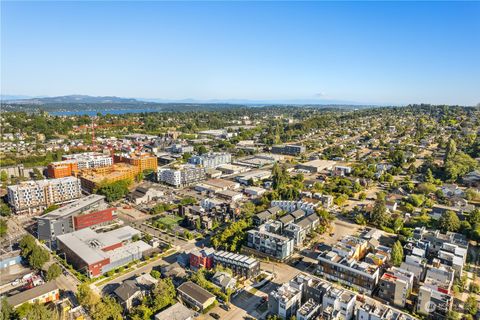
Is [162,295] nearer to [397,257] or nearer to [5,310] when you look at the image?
[5,310]

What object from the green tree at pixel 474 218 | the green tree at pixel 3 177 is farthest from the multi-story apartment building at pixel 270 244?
the green tree at pixel 3 177

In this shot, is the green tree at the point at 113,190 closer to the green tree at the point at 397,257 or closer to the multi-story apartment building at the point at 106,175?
the multi-story apartment building at the point at 106,175

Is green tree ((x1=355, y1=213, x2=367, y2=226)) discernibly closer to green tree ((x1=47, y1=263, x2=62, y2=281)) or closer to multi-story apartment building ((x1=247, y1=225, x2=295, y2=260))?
multi-story apartment building ((x1=247, y1=225, x2=295, y2=260))

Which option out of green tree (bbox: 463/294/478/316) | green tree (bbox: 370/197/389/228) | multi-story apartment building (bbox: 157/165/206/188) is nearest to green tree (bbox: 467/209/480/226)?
green tree (bbox: 370/197/389/228)

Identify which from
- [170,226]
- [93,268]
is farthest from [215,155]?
[93,268]

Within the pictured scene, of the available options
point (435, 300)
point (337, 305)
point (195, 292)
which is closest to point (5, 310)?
point (195, 292)

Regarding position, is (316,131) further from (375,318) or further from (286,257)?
(375,318)
